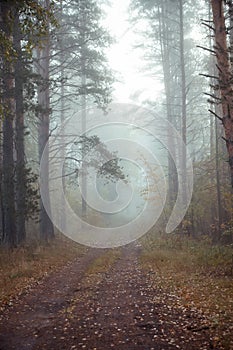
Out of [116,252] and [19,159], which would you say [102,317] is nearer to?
[116,252]

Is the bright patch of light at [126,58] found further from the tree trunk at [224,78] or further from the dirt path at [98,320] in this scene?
the dirt path at [98,320]

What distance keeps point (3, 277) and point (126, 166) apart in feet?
188

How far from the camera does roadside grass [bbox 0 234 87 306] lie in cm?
918

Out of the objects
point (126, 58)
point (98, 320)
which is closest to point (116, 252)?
point (98, 320)

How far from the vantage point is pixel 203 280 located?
31.6 ft

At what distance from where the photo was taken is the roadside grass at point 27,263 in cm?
918

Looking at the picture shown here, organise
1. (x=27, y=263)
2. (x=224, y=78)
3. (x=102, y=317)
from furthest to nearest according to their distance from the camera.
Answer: (x=27, y=263) < (x=224, y=78) < (x=102, y=317)

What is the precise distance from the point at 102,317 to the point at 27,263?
19.7ft

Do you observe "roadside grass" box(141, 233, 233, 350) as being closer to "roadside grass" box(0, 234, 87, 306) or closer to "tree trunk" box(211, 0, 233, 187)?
"tree trunk" box(211, 0, 233, 187)

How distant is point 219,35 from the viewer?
10.0m

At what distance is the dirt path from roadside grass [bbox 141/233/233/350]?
12.3 inches

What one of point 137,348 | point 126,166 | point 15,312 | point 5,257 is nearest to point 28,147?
point 5,257

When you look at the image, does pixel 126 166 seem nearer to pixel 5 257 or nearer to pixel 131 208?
pixel 131 208

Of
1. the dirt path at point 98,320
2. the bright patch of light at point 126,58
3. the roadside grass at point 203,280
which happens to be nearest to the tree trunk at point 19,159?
the roadside grass at point 203,280
